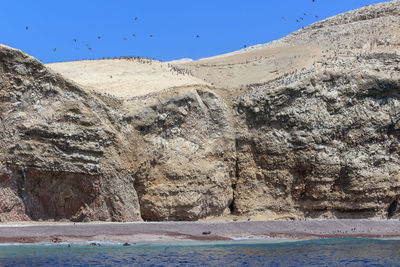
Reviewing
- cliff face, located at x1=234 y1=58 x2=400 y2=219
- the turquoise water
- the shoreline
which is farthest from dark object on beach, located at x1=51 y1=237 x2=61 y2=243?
cliff face, located at x1=234 y1=58 x2=400 y2=219

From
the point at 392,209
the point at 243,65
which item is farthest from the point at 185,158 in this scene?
the point at 243,65

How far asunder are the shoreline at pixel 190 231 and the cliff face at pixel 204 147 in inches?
126

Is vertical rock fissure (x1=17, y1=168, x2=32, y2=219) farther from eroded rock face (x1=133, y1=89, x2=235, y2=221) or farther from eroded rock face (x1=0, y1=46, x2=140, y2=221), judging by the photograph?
eroded rock face (x1=133, y1=89, x2=235, y2=221)

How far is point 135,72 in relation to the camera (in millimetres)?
35438

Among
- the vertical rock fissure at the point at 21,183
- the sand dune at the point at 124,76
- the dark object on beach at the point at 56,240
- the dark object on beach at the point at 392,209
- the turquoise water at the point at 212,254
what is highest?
the sand dune at the point at 124,76

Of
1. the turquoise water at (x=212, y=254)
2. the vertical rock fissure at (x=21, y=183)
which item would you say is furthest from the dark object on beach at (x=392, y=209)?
the vertical rock fissure at (x=21, y=183)

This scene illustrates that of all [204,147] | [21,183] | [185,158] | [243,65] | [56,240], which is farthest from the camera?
[243,65]

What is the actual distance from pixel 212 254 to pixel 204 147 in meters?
11.0

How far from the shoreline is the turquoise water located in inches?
30.0

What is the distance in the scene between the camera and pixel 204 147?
28.8 meters

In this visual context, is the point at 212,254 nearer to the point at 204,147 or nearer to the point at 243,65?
the point at 204,147

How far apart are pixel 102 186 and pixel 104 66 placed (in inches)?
521

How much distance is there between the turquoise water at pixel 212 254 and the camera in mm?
16344

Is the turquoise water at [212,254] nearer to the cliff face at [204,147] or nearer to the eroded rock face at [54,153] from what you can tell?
the eroded rock face at [54,153]
